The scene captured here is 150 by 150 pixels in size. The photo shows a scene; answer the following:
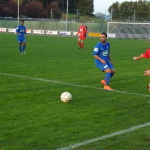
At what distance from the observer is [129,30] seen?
144 ft

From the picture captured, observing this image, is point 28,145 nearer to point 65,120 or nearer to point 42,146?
point 42,146

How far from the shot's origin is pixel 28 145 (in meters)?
5.11

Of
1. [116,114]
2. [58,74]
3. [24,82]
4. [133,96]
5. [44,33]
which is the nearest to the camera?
[116,114]

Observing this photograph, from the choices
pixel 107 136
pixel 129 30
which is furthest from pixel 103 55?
pixel 129 30

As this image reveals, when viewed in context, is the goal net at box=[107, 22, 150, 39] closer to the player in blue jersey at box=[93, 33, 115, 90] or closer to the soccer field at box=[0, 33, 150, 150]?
the soccer field at box=[0, 33, 150, 150]

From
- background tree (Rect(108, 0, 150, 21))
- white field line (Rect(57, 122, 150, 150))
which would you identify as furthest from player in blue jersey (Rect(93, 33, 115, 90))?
background tree (Rect(108, 0, 150, 21))

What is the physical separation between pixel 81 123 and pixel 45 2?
8237 cm

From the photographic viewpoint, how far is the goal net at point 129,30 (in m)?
42.6

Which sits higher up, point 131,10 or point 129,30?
point 131,10

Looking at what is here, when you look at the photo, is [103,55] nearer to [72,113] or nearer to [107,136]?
[72,113]

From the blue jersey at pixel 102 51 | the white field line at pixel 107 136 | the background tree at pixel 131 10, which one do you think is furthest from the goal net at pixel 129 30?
the white field line at pixel 107 136

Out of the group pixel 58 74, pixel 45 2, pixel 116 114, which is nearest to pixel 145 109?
pixel 116 114

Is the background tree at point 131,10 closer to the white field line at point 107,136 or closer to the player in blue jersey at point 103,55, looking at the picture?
the player in blue jersey at point 103,55

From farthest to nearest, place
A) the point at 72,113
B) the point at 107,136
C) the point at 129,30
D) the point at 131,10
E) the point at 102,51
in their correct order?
the point at 131,10, the point at 129,30, the point at 102,51, the point at 72,113, the point at 107,136
